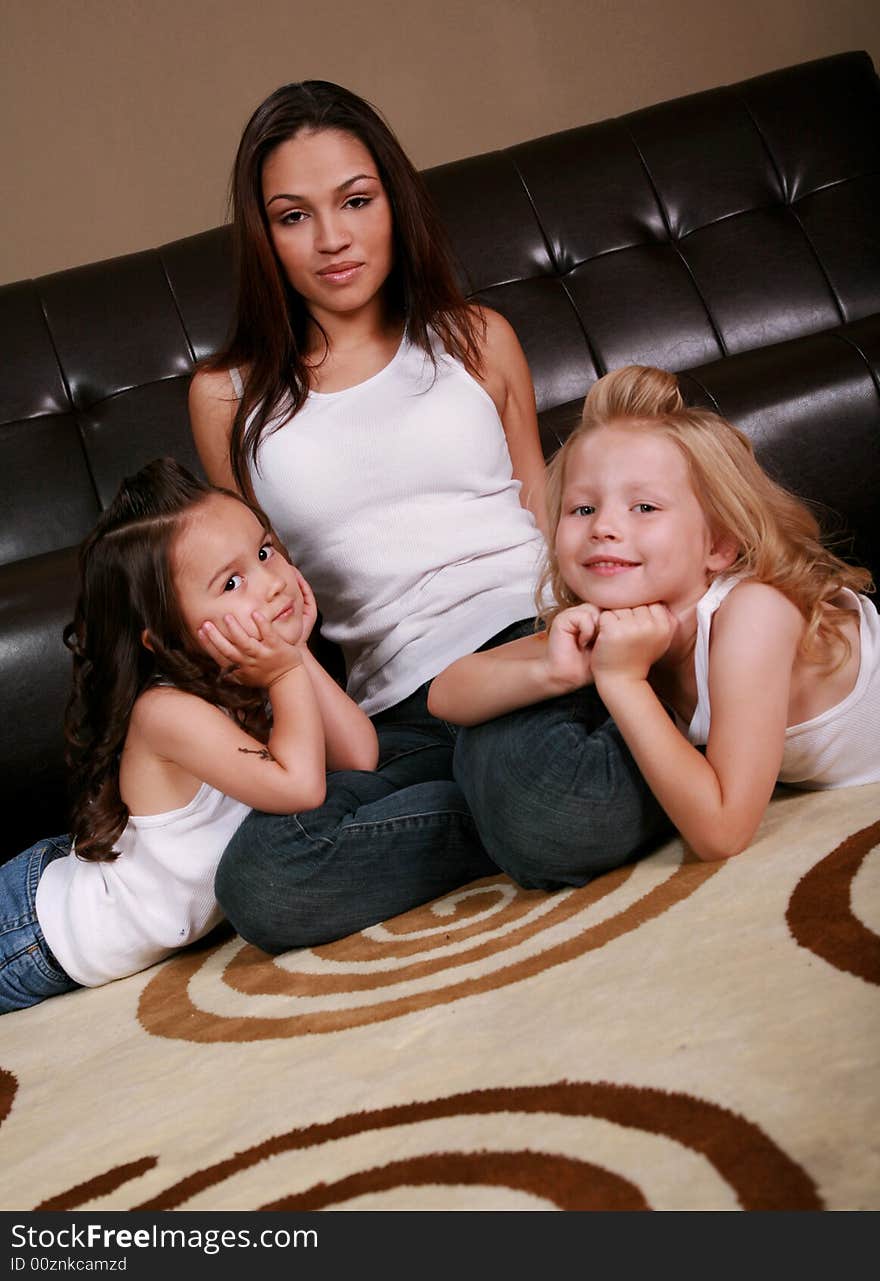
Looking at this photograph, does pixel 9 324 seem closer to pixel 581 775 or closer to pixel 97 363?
pixel 97 363

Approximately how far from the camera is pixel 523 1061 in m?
0.82

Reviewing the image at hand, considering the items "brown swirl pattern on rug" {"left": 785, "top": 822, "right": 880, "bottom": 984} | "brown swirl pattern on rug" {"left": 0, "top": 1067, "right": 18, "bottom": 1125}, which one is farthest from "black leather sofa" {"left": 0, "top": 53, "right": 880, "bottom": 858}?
"brown swirl pattern on rug" {"left": 0, "top": 1067, "right": 18, "bottom": 1125}

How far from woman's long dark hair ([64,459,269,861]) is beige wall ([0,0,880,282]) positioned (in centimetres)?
152

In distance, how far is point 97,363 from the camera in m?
2.03

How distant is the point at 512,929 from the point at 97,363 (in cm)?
134

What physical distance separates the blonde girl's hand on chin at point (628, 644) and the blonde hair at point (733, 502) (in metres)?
0.12

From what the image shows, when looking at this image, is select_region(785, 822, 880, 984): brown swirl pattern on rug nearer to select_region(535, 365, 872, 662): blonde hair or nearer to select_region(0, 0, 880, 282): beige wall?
select_region(535, 365, 872, 662): blonde hair

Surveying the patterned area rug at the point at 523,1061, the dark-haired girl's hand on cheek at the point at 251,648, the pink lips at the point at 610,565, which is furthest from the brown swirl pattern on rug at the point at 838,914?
the dark-haired girl's hand on cheek at the point at 251,648

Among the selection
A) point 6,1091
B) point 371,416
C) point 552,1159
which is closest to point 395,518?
point 371,416

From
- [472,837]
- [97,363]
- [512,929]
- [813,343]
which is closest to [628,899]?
[512,929]

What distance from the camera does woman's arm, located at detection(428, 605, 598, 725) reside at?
44.3 inches

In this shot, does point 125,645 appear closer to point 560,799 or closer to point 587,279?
point 560,799

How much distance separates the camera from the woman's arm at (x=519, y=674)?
1.13 meters

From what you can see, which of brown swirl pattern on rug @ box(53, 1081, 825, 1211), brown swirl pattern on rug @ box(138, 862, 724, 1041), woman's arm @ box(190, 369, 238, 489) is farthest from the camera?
woman's arm @ box(190, 369, 238, 489)
